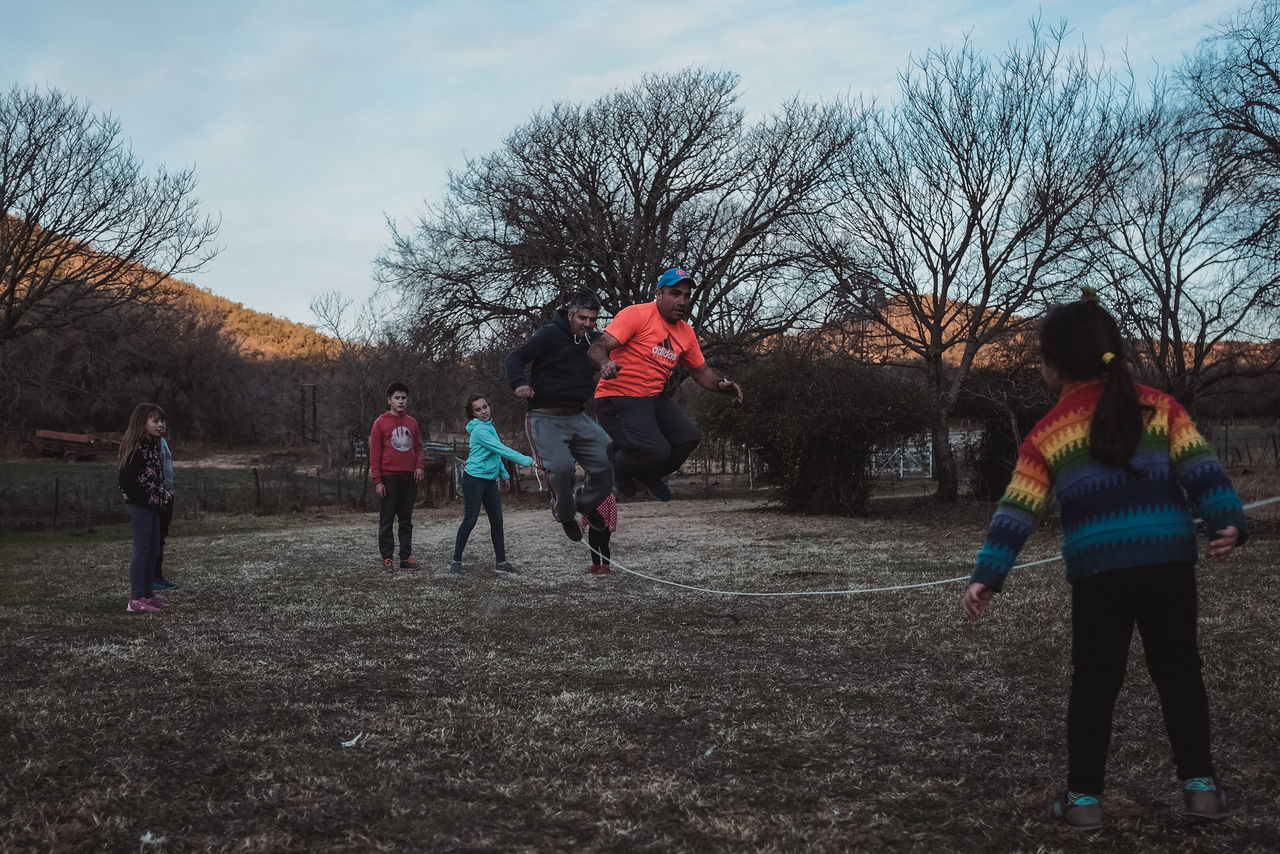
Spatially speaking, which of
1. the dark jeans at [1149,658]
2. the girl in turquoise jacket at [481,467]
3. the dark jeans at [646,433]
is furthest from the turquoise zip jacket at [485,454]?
the dark jeans at [1149,658]

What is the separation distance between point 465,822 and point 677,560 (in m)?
9.09

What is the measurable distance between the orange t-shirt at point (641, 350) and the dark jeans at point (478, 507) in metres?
3.23

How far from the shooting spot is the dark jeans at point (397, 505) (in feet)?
35.5

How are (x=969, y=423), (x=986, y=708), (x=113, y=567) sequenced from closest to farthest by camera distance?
(x=986, y=708) < (x=113, y=567) < (x=969, y=423)

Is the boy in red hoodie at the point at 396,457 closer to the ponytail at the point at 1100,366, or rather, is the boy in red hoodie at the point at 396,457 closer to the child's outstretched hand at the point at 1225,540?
the ponytail at the point at 1100,366

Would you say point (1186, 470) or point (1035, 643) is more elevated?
point (1186, 470)

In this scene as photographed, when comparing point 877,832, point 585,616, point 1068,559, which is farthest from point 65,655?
point 1068,559

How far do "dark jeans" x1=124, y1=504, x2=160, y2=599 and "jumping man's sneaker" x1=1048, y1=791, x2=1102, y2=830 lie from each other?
7.26 m

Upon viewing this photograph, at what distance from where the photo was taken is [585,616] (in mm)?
7723

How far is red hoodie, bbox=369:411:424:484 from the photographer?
1072 centimetres

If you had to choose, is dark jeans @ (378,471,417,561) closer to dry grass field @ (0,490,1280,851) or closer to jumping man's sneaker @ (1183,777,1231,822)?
dry grass field @ (0,490,1280,851)

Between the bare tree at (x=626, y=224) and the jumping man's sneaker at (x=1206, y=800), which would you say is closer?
the jumping man's sneaker at (x=1206, y=800)

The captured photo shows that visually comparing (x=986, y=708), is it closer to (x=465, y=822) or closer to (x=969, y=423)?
(x=465, y=822)

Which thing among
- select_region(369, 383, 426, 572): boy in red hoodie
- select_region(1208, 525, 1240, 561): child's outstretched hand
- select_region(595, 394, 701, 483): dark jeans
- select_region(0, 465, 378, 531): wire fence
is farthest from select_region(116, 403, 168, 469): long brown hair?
select_region(0, 465, 378, 531): wire fence
